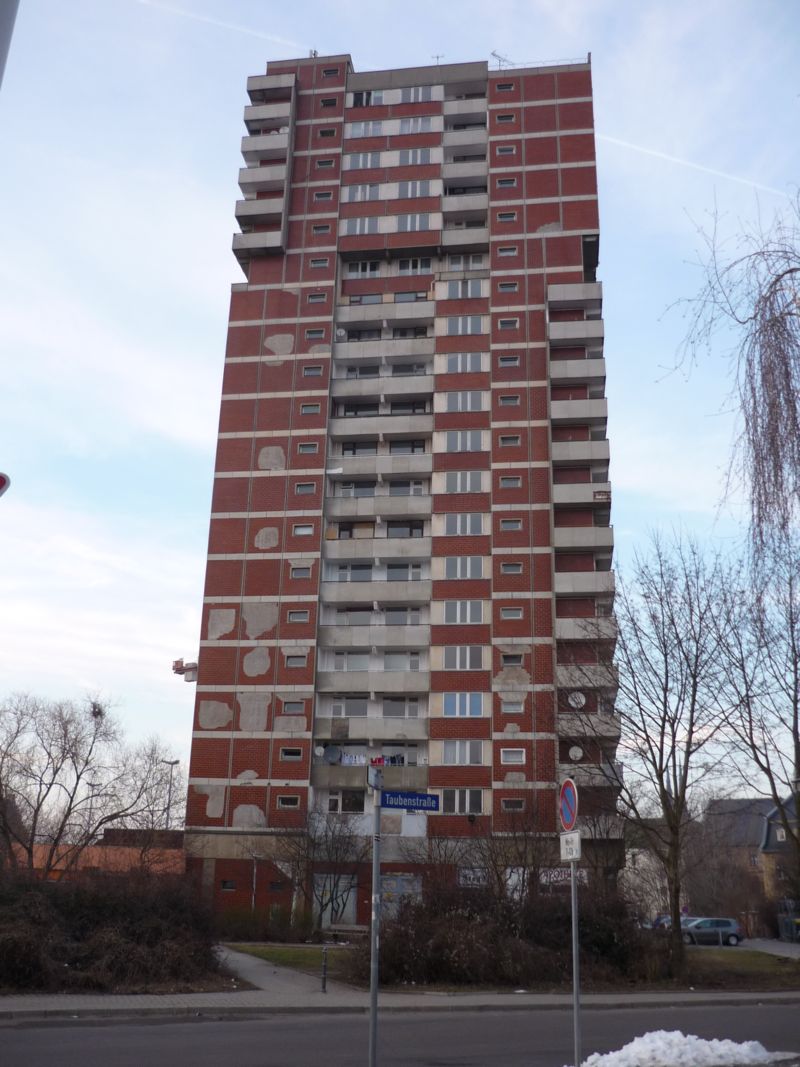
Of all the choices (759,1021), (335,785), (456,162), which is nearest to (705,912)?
(335,785)

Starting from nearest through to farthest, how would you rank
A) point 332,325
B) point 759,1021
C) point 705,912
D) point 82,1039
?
point 82,1039
point 759,1021
point 332,325
point 705,912

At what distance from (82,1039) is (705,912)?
253 ft

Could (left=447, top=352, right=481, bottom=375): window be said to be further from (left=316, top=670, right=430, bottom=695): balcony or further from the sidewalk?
the sidewalk

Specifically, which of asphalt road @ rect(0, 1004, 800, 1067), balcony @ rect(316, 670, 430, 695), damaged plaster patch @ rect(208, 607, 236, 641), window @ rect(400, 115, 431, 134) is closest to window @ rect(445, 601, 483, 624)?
balcony @ rect(316, 670, 430, 695)

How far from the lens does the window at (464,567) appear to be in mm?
54688

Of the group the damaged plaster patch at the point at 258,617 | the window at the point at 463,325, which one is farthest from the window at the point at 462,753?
the window at the point at 463,325

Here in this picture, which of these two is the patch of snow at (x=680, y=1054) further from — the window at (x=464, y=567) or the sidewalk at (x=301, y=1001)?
the window at (x=464, y=567)

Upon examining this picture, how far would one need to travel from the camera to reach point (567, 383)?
5734 centimetres

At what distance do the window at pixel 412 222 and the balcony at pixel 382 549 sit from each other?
20256 millimetres

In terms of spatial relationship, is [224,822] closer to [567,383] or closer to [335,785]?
[335,785]

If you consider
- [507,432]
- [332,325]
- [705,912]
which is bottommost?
[705,912]

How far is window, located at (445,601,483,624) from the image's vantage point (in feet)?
177

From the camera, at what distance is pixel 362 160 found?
64750mm

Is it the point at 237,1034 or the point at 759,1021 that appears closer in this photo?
the point at 237,1034
